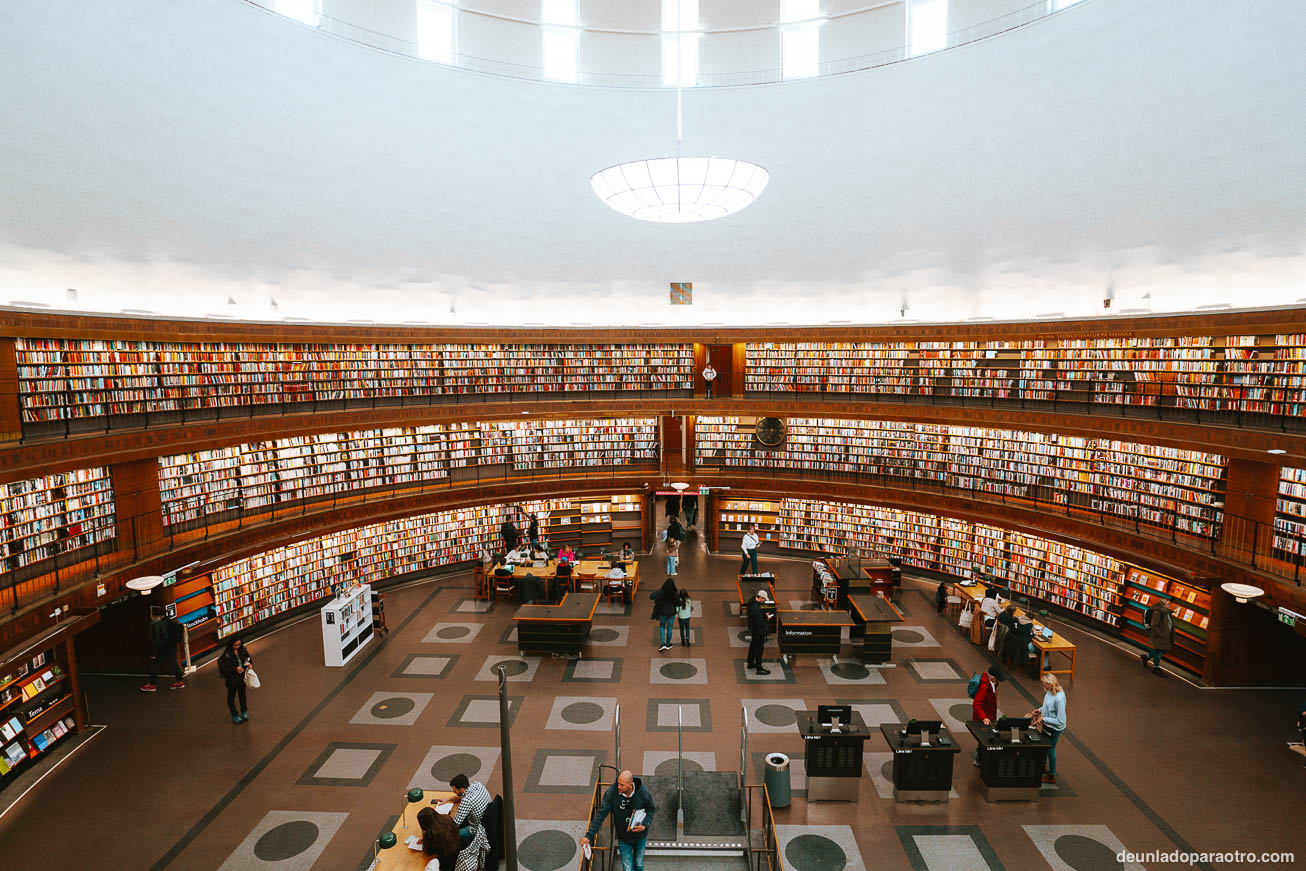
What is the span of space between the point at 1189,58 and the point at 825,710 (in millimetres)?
6207

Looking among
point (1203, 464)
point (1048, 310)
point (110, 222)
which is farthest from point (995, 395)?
point (110, 222)

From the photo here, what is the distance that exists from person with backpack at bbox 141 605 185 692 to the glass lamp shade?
350 inches

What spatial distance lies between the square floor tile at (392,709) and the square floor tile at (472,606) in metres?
2.88

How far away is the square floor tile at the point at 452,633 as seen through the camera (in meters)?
10.5

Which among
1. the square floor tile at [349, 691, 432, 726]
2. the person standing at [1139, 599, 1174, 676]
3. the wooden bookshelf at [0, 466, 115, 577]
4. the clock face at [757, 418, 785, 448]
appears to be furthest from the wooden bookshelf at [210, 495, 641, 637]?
the person standing at [1139, 599, 1174, 676]

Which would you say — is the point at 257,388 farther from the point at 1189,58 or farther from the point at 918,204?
the point at 1189,58

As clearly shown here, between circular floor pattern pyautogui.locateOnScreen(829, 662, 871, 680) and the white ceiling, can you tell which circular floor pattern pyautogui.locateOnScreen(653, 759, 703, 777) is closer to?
circular floor pattern pyautogui.locateOnScreen(829, 662, 871, 680)

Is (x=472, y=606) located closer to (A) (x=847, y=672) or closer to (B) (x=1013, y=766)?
(A) (x=847, y=672)

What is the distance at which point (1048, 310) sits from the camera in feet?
40.1

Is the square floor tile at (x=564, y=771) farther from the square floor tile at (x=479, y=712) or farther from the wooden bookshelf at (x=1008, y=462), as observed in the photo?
the wooden bookshelf at (x=1008, y=462)

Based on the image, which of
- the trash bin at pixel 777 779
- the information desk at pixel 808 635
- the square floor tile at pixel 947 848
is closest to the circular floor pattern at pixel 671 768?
the trash bin at pixel 777 779

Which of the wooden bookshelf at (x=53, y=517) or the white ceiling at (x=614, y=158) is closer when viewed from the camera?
the white ceiling at (x=614, y=158)

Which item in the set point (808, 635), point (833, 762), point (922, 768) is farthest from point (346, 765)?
point (808, 635)

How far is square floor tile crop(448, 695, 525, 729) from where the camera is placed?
8.01m
